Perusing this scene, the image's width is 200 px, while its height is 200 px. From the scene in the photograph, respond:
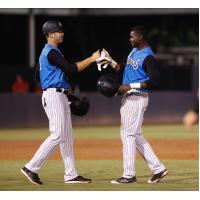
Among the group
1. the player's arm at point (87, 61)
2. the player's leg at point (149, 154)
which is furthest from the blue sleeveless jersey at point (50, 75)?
the player's leg at point (149, 154)

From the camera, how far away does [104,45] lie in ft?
122

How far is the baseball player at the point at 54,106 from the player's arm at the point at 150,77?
0.69 metres

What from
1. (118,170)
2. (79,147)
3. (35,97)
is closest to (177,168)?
(118,170)

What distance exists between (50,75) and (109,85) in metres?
0.74

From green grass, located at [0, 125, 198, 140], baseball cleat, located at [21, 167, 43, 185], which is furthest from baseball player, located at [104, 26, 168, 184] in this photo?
green grass, located at [0, 125, 198, 140]

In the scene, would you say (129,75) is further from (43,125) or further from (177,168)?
(43,125)

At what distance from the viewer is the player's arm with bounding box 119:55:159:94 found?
372 inches

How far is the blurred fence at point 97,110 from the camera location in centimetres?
2298

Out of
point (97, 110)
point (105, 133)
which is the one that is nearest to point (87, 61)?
point (105, 133)

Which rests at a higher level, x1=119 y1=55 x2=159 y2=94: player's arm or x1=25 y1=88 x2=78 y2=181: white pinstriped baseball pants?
x1=119 y1=55 x2=159 y2=94: player's arm

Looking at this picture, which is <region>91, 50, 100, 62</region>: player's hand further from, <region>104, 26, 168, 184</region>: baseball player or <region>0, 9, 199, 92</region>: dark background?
<region>0, 9, 199, 92</region>: dark background

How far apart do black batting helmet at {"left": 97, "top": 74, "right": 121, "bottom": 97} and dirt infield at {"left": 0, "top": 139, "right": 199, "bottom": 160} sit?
13.1ft

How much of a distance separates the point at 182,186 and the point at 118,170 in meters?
2.23

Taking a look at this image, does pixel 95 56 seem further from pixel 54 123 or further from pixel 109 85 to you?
pixel 54 123
